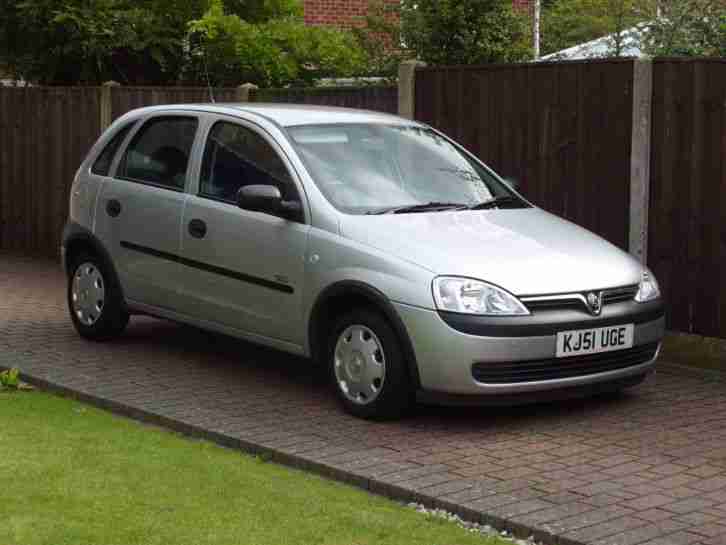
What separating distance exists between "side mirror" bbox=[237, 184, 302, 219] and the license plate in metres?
1.88

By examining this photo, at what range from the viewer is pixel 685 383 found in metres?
9.59

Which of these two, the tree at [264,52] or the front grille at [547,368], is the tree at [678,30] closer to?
the tree at [264,52]

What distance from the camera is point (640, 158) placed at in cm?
1043

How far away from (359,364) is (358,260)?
594 millimetres

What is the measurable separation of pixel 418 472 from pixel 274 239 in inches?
91.4

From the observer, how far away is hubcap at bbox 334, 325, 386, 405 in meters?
8.28

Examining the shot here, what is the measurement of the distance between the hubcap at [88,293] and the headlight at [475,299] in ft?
11.7

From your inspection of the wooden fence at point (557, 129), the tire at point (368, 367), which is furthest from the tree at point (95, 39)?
the tire at point (368, 367)

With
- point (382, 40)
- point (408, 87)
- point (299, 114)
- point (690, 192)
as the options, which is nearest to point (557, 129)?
point (690, 192)

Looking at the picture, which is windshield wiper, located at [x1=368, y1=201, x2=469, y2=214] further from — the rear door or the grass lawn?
the grass lawn

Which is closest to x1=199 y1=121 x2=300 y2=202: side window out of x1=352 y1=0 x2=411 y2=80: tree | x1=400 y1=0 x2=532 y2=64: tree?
x1=352 y1=0 x2=411 y2=80: tree

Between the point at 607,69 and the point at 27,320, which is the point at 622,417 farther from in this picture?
the point at 27,320

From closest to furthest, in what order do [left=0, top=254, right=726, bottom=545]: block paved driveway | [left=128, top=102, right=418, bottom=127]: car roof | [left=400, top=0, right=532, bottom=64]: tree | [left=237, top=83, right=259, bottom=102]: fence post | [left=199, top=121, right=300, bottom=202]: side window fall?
[left=0, top=254, right=726, bottom=545]: block paved driveway, [left=199, top=121, right=300, bottom=202]: side window, [left=128, top=102, right=418, bottom=127]: car roof, [left=237, top=83, right=259, bottom=102]: fence post, [left=400, top=0, right=532, bottom=64]: tree

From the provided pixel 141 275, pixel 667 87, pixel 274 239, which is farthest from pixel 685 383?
pixel 141 275
